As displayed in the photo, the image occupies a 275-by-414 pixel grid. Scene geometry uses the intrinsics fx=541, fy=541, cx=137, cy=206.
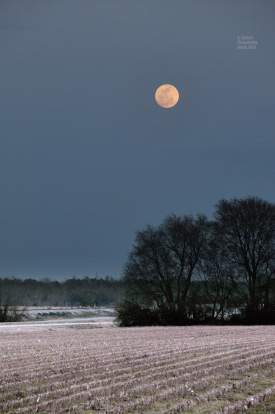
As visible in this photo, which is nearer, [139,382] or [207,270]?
[139,382]

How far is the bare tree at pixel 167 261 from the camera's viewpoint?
70250 mm

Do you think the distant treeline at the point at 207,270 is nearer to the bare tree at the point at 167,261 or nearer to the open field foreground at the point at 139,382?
the bare tree at the point at 167,261

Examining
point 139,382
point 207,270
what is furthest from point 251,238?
point 139,382

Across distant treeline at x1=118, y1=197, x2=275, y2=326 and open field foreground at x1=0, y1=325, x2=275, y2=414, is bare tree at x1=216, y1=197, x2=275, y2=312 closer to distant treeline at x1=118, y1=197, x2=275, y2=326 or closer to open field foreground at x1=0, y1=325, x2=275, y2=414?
distant treeline at x1=118, y1=197, x2=275, y2=326

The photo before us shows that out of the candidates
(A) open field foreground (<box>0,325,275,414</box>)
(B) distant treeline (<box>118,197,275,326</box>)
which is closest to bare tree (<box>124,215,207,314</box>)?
(B) distant treeline (<box>118,197,275,326</box>)

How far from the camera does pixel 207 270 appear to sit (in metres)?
74.9

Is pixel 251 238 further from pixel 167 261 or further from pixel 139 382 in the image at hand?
pixel 139 382

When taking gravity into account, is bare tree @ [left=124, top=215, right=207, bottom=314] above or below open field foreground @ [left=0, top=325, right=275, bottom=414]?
above

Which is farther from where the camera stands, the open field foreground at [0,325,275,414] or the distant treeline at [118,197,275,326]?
the distant treeline at [118,197,275,326]

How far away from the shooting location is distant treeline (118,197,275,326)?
6794cm

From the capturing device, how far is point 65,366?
18.6 meters

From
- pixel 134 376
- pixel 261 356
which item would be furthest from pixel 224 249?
pixel 134 376

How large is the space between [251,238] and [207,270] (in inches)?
305

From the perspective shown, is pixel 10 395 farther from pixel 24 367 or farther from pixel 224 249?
pixel 224 249
